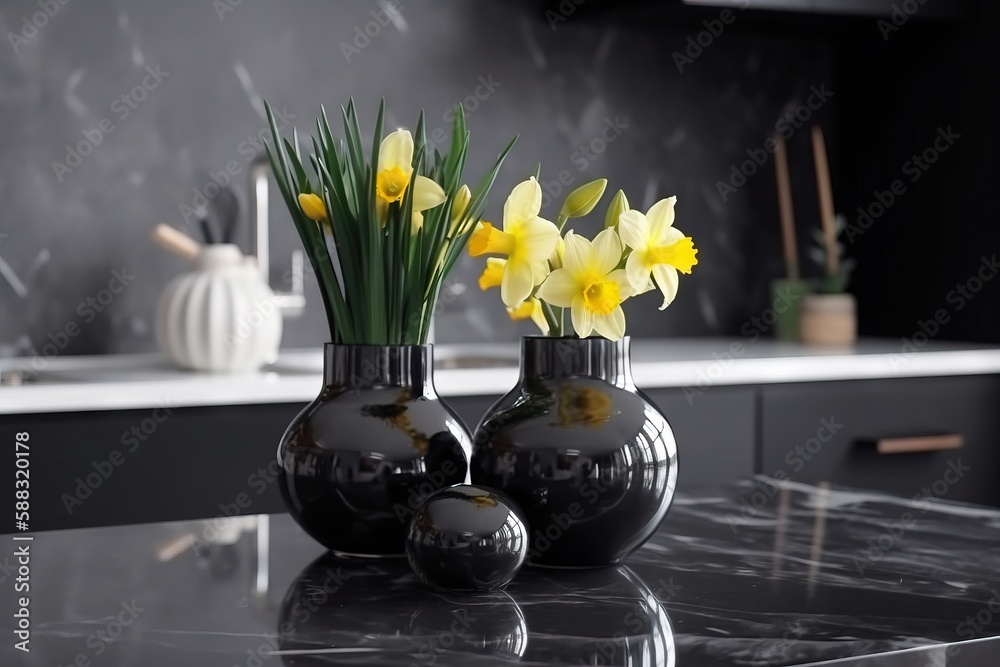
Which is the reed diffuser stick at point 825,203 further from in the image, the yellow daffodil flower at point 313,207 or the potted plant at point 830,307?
the yellow daffodil flower at point 313,207

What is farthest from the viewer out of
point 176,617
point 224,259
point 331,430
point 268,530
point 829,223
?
point 829,223

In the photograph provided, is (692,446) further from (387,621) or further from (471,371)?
(387,621)

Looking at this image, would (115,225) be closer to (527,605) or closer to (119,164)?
(119,164)

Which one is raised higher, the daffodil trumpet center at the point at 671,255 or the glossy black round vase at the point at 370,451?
the daffodil trumpet center at the point at 671,255

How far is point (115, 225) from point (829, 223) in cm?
172

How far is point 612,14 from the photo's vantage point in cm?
288

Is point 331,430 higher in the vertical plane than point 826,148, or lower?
lower

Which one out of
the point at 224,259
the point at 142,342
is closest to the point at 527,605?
the point at 224,259

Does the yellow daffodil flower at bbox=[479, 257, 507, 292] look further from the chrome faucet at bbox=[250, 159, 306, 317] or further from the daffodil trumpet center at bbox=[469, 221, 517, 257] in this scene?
the chrome faucet at bbox=[250, 159, 306, 317]

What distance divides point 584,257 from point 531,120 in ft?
6.83

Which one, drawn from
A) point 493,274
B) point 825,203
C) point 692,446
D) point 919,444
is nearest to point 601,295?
point 493,274

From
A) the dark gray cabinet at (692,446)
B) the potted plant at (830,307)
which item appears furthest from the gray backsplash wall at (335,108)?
the dark gray cabinet at (692,446)

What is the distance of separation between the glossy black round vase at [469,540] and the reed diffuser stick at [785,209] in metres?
2.38

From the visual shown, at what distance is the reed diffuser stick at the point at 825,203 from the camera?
10.0 ft
